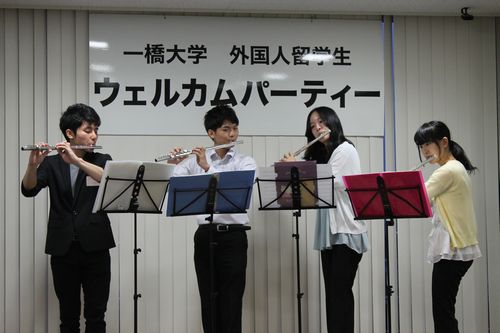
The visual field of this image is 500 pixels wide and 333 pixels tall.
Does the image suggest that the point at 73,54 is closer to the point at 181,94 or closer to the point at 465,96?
the point at 181,94

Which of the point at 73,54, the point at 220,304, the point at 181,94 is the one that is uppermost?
the point at 73,54

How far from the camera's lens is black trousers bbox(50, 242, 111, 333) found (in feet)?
11.7

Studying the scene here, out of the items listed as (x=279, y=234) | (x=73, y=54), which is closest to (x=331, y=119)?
(x=279, y=234)

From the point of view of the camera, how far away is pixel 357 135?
477cm

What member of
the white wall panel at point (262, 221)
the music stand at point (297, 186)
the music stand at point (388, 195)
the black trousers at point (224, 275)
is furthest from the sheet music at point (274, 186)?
the white wall panel at point (262, 221)

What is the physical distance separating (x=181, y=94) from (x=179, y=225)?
1.01 meters

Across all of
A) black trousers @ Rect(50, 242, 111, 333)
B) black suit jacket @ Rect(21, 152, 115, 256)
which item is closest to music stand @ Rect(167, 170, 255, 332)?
black suit jacket @ Rect(21, 152, 115, 256)

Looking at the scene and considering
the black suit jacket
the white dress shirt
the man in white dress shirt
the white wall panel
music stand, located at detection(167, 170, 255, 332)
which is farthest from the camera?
the white wall panel

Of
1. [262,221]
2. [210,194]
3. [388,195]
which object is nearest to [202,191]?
[210,194]

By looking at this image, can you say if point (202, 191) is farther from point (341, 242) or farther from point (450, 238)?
point (450, 238)

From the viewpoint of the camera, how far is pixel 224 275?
3738mm

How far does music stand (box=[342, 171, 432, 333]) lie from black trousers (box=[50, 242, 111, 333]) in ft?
5.12

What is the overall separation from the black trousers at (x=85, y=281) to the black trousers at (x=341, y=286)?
4.67ft

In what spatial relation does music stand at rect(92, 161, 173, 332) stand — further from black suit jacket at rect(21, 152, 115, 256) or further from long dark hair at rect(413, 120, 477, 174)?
long dark hair at rect(413, 120, 477, 174)
